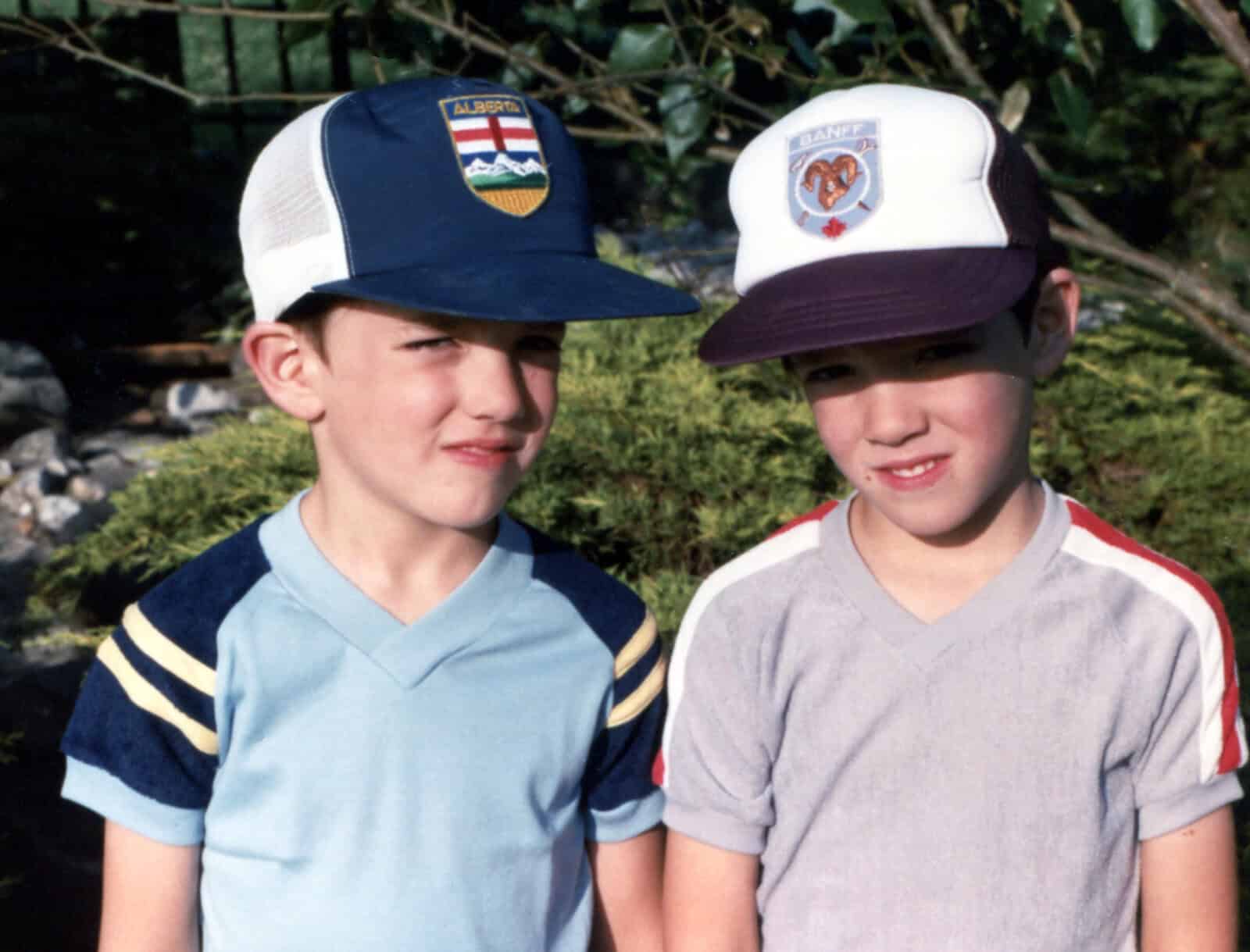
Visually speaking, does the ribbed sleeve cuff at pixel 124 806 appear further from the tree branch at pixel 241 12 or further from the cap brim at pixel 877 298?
the tree branch at pixel 241 12

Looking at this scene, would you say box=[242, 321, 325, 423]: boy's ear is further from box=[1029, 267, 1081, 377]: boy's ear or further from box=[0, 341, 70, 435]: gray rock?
box=[0, 341, 70, 435]: gray rock

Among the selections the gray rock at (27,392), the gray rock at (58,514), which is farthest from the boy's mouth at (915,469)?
the gray rock at (27,392)

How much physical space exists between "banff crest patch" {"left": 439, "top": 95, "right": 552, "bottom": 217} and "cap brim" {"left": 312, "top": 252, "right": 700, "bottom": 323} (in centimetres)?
8

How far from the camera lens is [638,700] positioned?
6.64 feet

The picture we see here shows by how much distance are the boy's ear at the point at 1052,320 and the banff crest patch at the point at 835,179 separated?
0.89ft

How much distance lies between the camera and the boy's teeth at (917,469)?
5.95ft

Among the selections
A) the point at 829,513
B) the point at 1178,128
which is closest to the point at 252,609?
the point at 829,513

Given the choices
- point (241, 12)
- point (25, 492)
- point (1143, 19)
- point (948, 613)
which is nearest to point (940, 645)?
point (948, 613)

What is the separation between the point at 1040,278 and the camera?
6.16 ft

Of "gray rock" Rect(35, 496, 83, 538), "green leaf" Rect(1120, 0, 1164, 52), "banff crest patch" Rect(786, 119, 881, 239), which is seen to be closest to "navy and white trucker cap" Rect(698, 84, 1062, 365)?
"banff crest patch" Rect(786, 119, 881, 239)

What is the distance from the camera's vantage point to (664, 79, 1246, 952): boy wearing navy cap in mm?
1786

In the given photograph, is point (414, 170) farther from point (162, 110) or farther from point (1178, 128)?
point (162, 110)

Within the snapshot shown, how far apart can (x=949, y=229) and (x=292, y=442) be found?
2.09 m

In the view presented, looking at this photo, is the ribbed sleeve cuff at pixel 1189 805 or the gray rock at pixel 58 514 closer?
the ribbed sleeve cuff at pixel 1189 805
